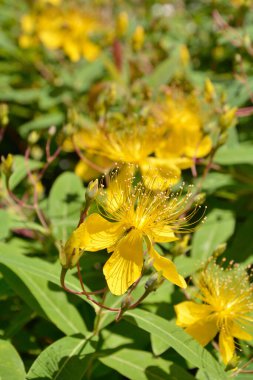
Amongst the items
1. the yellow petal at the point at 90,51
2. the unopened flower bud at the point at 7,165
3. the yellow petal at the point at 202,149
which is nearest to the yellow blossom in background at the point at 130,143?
the yellow petal at the point at 202,149

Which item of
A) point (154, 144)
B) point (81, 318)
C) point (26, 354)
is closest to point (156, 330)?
point (81, 318)

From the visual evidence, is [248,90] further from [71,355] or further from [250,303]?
[71,355]

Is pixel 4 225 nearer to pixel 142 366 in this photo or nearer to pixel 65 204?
pixel 65 204

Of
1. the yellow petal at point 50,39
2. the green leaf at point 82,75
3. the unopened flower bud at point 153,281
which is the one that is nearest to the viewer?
the unopened flower bud at point 153,281

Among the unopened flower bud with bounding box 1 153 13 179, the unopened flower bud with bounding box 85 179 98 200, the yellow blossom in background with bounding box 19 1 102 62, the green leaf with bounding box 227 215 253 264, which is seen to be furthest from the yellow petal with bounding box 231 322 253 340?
the yellow blossom in background with bounding box 19 1 102 62

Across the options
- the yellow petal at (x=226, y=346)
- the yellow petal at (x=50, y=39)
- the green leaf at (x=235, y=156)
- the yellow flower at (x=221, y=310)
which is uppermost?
the yellow petal at (x=50, y=39)

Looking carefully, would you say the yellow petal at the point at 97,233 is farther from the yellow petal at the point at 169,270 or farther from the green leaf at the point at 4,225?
the green leaf at the point at 4,225

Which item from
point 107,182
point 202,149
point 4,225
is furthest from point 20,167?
point 202,149
